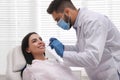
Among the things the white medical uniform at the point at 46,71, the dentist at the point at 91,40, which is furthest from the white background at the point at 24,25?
the dentist at the point at 91,40

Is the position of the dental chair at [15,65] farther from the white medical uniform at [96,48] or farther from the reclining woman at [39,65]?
the white medical uniform at [96,48]

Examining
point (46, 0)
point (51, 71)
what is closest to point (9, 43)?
point (46, 0)

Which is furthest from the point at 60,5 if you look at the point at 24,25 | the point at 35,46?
the point at 24,25

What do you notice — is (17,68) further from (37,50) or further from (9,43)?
(9,43)

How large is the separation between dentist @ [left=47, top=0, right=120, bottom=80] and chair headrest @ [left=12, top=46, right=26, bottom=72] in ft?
1.57

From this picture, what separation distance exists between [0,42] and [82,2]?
42.0 inches

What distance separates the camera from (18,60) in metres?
2.20

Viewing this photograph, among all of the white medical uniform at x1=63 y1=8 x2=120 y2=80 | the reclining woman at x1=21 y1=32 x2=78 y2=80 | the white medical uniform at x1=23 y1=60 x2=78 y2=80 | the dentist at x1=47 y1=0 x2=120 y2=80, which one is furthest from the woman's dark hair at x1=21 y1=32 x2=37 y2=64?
the white medical uniform at x1=63 y1=8 x2=120 y2=80

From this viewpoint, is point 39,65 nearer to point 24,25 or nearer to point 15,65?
point 15,65

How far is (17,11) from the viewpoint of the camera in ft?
9.22

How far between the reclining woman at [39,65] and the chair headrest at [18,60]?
38 millimetres

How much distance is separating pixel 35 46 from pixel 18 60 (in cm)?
20

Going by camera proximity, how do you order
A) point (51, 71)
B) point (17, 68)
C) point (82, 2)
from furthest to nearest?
point (82, 2), point (17, 68), point (51, 71)

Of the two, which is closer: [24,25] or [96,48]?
[96,48]
